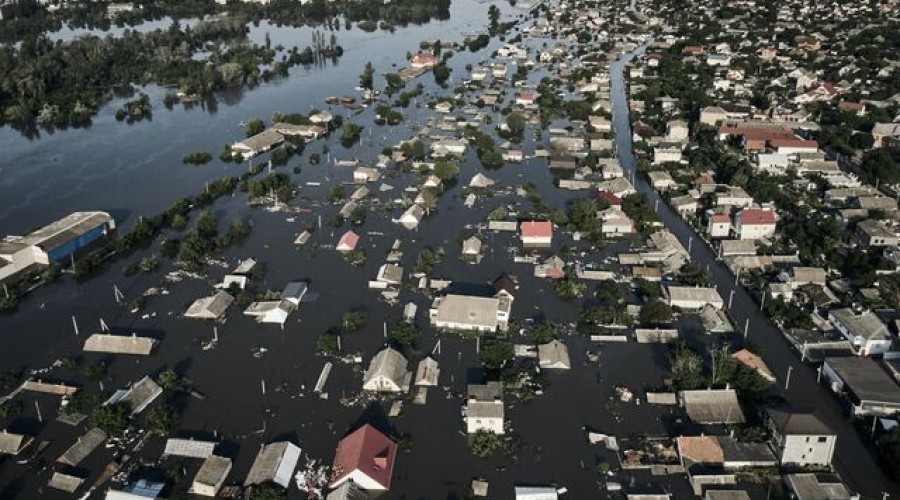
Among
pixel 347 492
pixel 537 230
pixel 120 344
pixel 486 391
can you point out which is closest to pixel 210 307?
pixel 120 344

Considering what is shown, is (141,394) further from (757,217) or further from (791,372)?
(757,217)

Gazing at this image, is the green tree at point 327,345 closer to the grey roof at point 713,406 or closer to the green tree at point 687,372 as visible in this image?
the green tree at point 687,372

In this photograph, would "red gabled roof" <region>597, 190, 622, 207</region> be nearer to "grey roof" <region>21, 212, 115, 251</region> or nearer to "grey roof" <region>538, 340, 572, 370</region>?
"grey roof" <region>538, 340, 572, 370</region>

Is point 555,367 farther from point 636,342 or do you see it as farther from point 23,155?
point 23,155

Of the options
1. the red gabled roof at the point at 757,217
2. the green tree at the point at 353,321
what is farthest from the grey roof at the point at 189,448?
the red gabled roof at the point at 757,217

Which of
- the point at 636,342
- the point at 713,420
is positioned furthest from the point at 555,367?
the point at 713,420

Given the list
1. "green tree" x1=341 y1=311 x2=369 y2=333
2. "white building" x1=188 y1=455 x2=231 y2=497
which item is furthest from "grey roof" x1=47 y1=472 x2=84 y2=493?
"green tree" x1=341 y1=311 x2=369 y2=333
